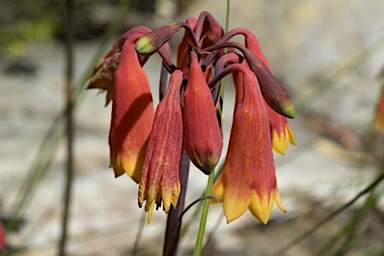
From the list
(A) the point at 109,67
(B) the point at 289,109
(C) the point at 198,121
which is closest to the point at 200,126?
(C) the point at 198,121

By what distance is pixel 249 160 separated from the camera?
102 centimetres

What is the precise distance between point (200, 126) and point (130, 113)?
0.15 m

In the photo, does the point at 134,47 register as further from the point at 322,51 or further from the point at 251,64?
the point at 322,51

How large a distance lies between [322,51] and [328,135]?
68 centimetres

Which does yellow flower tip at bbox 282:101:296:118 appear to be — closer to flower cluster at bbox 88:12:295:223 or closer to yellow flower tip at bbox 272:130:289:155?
flower cluster at bbox 88:12:295:223

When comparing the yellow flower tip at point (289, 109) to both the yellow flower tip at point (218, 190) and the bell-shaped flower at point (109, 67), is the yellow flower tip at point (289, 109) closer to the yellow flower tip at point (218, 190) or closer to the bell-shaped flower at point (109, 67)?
the yellow flower tip at point (218, 190)

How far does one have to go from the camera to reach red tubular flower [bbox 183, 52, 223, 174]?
96cm

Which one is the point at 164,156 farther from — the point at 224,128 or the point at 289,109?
the point at 224,128

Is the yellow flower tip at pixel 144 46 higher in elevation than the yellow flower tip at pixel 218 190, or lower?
higher

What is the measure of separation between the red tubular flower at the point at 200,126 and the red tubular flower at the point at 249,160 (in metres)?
0.05

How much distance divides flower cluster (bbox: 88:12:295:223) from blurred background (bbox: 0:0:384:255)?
2.06 feet

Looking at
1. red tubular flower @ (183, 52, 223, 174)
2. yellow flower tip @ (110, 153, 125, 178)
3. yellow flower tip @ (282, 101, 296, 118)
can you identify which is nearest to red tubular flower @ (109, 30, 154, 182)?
yellow flower tip @ (110, 153, 125, 178)

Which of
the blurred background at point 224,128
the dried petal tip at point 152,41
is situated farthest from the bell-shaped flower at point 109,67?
the blurred background at point 224,128

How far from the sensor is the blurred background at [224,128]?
101 inches
